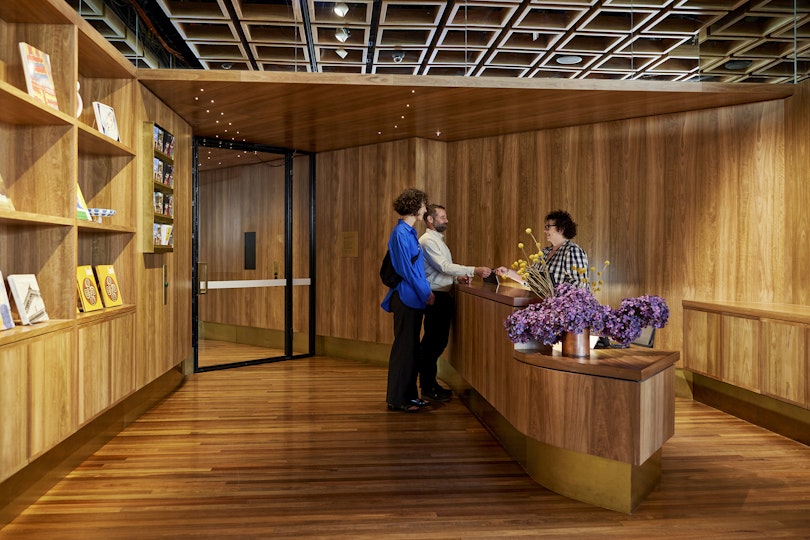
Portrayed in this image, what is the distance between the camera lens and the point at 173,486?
3352 millimetres

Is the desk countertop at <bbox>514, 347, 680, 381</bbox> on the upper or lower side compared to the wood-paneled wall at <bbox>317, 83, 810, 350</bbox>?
lower

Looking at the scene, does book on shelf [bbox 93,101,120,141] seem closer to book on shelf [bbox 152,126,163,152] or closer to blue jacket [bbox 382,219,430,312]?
book on shelf [bbox 152,126,163,152]

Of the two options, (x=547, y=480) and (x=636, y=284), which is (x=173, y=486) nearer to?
(x=547, y=480)

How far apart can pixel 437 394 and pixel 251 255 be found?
3.15 metres

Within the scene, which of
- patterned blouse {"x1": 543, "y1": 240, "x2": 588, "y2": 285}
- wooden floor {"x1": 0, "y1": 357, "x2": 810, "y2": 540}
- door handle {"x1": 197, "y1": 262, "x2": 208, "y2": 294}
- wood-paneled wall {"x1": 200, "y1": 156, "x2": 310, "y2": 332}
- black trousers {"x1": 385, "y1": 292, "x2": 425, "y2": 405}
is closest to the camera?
wooden floor {"x1": 0, "y1": 357, "x2": 810, "y2": 540}

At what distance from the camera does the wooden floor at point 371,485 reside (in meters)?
2.83

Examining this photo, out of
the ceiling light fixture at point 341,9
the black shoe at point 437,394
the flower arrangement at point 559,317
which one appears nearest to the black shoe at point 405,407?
the black shoe at point 437,394

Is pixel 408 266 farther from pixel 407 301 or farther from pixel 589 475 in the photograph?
pixel 589 475

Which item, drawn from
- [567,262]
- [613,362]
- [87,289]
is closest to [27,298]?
[87,289]

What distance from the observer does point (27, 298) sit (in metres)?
3.24

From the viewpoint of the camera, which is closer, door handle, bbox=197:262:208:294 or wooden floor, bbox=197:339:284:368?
door handle, bbox=197:262:208:294

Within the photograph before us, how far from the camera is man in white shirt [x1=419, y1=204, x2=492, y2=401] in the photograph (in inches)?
206

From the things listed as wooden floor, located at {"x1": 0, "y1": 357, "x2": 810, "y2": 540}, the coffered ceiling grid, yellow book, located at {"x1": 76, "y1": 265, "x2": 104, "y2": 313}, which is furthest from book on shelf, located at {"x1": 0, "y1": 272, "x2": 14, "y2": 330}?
the coffered ceiling grid

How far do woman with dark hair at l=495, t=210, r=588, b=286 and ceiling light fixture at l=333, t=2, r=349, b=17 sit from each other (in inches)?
108
